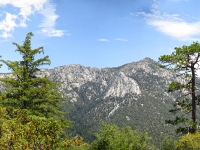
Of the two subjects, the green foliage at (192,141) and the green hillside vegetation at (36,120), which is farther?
the green foliage at (192,141)

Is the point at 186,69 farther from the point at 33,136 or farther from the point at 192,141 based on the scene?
the point at 33,136

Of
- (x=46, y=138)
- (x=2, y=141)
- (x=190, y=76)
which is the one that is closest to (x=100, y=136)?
(x=46, y=138)

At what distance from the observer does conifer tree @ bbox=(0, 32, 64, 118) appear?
18266 mm

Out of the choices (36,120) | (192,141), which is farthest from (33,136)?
(192,141)

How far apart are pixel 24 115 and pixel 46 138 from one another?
2372 millimetres

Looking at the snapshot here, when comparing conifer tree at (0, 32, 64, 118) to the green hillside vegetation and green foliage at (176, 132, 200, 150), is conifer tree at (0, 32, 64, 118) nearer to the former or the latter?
the green hillside vegetation

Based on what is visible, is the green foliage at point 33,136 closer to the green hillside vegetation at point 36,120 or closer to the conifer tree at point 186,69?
the green hillside vegetation at point 36,120

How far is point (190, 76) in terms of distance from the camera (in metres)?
16.2

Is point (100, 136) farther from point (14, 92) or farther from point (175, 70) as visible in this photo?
point (14, 92)

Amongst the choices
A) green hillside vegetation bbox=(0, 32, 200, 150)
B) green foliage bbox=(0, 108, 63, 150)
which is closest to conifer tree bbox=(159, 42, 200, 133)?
green hillside vegetation bbox=(0, 32, 200, 150)

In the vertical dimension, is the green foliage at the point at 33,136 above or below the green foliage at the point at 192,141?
above

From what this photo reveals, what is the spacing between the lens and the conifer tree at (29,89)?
719 inches

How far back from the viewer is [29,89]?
1862 cm

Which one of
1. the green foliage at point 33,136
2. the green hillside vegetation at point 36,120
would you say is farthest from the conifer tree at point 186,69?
the green foliage at point 33,136
